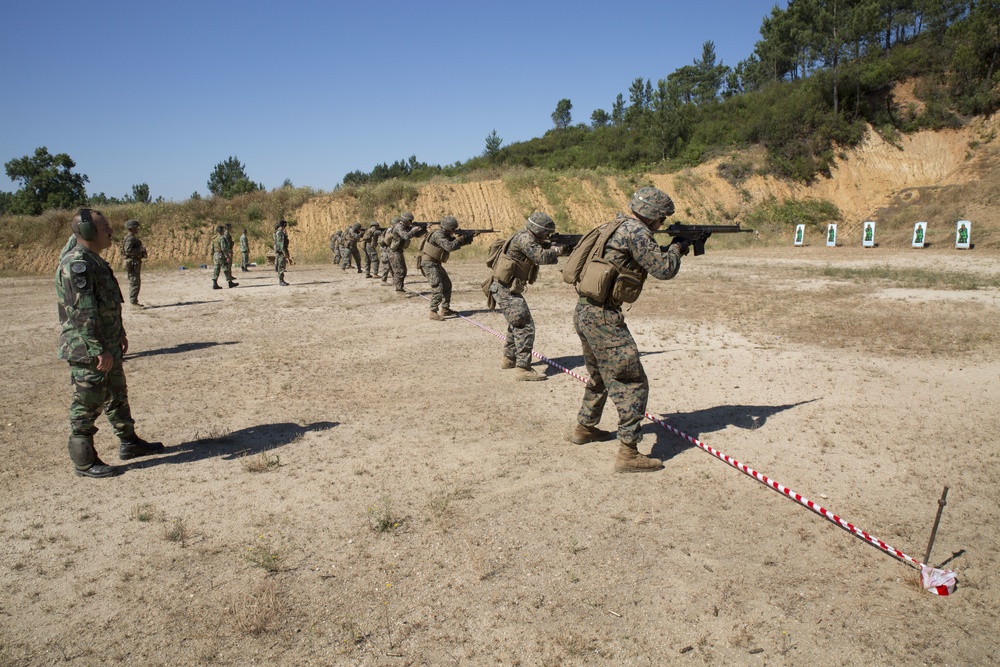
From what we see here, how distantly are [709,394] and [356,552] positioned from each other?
4728 millimetres

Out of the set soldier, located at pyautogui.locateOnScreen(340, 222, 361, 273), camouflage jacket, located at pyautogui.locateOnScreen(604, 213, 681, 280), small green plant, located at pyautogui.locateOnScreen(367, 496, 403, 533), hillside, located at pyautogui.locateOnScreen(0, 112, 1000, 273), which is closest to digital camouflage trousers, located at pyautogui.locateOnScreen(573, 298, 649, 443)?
camouflage jacket, located at pyautogui.locateOnScreen(604, 213, 681, 280)

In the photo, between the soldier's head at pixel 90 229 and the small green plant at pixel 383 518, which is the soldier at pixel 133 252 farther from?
the small green plant at pixel 383 518

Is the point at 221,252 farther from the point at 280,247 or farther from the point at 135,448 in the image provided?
the point at 135,448

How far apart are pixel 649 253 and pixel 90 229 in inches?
179

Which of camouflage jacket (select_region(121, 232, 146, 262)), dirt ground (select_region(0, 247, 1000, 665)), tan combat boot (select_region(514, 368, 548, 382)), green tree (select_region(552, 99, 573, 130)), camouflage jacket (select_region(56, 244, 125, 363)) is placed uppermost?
green tree (select_region(552, 99, 573, 130))

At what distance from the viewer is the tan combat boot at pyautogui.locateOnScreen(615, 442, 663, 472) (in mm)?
5117

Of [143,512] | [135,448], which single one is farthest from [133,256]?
[143,512]

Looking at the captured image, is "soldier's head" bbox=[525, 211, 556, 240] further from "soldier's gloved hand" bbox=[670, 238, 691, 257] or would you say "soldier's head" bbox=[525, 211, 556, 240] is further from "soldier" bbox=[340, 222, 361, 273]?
"soldier" bbox=[340, 222, 361, 273]

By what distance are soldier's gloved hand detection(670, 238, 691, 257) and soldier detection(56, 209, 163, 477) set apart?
4562 mm

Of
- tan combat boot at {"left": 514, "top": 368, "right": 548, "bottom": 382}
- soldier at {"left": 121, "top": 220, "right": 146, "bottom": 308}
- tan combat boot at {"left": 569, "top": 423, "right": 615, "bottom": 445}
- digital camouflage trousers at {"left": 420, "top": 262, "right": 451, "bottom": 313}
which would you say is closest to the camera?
tan combat boot at {"left": 569, "top": 423, "right": 615, "bottom": 445}

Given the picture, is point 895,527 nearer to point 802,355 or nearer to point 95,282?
point 802,355

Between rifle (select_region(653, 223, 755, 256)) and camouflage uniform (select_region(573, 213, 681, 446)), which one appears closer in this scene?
camouflage uniform (select_region(573, 213, 681, 446))

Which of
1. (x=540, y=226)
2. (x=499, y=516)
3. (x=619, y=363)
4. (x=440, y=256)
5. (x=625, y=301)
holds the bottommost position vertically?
(x=499, y=516)

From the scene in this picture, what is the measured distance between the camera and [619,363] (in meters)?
5.01
